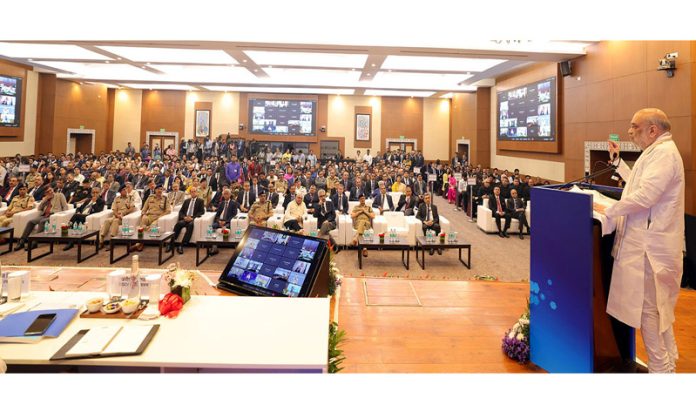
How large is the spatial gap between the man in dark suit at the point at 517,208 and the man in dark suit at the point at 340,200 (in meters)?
3.68

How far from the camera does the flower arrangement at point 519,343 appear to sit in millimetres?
2696

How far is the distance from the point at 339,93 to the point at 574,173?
11293 millimetres

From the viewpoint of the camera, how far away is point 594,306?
2.37 meters

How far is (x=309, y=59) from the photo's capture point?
12117 mm

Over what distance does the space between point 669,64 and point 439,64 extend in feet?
22.1

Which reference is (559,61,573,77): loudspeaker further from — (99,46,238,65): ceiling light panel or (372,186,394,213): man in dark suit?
(99,46,238,65): ceiling light panel

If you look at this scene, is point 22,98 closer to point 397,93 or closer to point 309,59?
point 309,59

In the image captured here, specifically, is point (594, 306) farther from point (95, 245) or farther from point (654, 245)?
point (95, 245)

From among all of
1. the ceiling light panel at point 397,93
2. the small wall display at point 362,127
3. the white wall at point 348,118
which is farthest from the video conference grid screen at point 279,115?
the ceiling light panel at point 397,93

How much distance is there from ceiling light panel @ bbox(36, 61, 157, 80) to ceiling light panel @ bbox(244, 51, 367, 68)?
5.24 meters

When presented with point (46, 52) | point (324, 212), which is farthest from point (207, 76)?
point (324, 212)

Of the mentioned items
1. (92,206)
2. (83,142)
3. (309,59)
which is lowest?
(92,206)

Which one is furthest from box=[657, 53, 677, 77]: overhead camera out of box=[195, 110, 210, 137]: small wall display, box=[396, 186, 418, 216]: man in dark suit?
box=[195, 110, 210, 137]: small wall display

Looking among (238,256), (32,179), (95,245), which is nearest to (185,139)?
(32,179)
